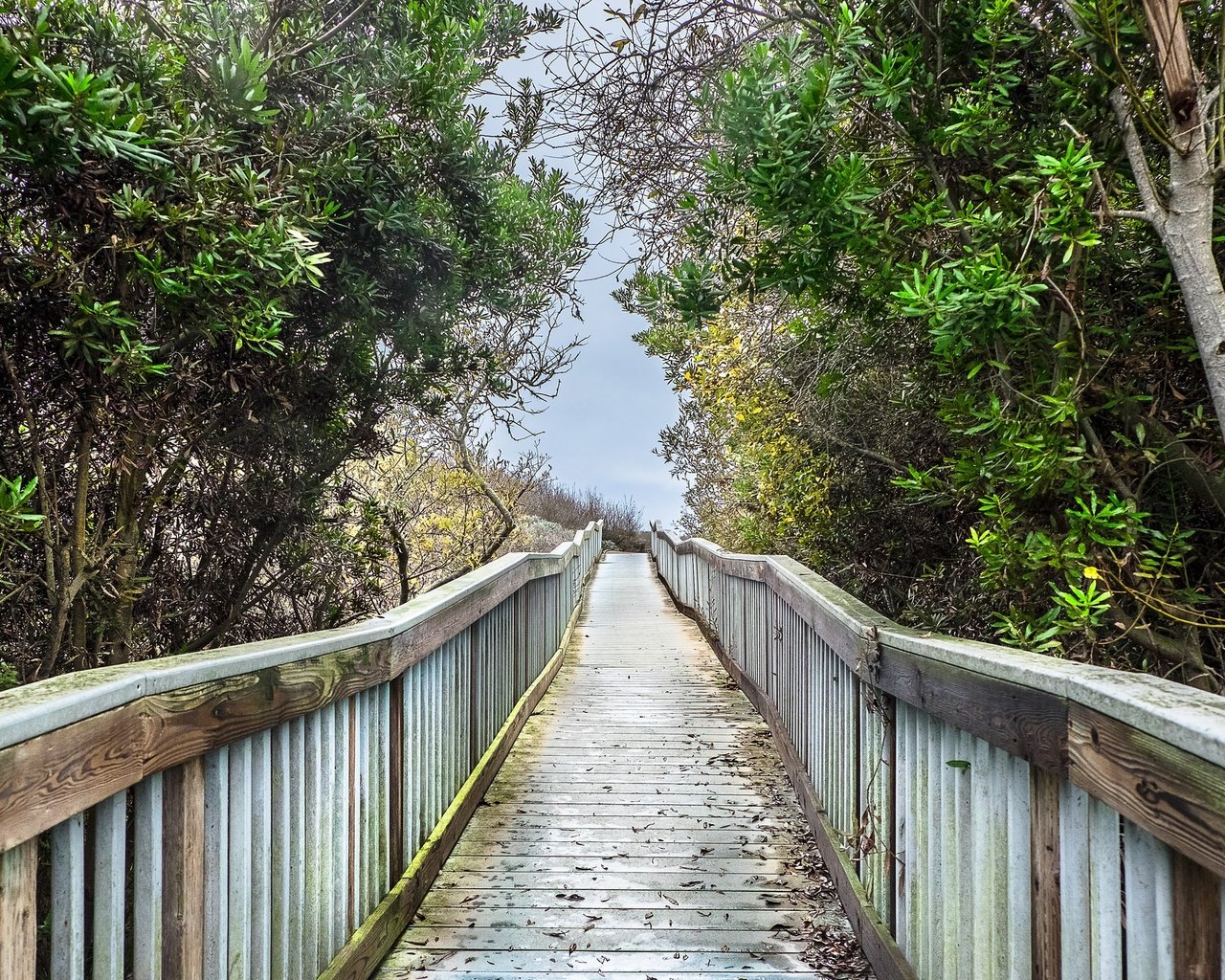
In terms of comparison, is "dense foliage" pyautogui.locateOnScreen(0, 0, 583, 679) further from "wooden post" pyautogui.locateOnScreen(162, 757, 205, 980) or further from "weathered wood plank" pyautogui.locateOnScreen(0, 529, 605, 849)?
"wooden post" pyautogui.locateOnScreen(162, 757, 205, 980)

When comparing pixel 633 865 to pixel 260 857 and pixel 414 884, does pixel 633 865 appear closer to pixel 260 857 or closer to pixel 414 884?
pixel 414 884

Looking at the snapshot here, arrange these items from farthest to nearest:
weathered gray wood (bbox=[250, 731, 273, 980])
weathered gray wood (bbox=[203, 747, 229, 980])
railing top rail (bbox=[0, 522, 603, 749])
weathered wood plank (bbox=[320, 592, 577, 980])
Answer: weathered wood plank (bbox=[320, 592, 577, 980]) < weathered gray wood (bbox=[250, 731, 273, 980]) < weathered gray wood (bbox=[203, 747, 229, 980]) < railing top rail (bbox=[0, 522, 603, 749])

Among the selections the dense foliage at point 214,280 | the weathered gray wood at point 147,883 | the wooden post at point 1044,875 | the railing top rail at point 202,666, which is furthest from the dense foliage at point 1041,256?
the weathered gray wood at point 147,883

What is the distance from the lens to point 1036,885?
4.42 feet

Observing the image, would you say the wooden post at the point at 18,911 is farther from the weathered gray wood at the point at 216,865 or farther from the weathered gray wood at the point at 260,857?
the weathered gray wood at the point at 260,857

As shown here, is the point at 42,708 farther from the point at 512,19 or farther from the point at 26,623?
the point at 512,19

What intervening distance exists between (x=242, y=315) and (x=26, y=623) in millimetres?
1466

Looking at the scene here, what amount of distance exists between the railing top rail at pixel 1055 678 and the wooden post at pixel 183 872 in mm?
1580

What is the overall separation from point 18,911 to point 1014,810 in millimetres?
1638

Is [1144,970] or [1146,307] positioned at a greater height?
[1146,307]

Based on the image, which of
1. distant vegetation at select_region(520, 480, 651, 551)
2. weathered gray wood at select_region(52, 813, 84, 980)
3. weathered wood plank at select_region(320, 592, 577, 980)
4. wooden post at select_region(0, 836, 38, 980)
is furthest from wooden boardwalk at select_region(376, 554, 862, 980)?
distant vegetation at select_region(520, 480, 651, 551)

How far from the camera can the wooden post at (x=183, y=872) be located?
132 cm

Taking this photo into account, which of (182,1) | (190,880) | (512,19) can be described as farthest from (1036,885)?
(512,19)

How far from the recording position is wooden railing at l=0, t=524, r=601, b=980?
41.4 inches
